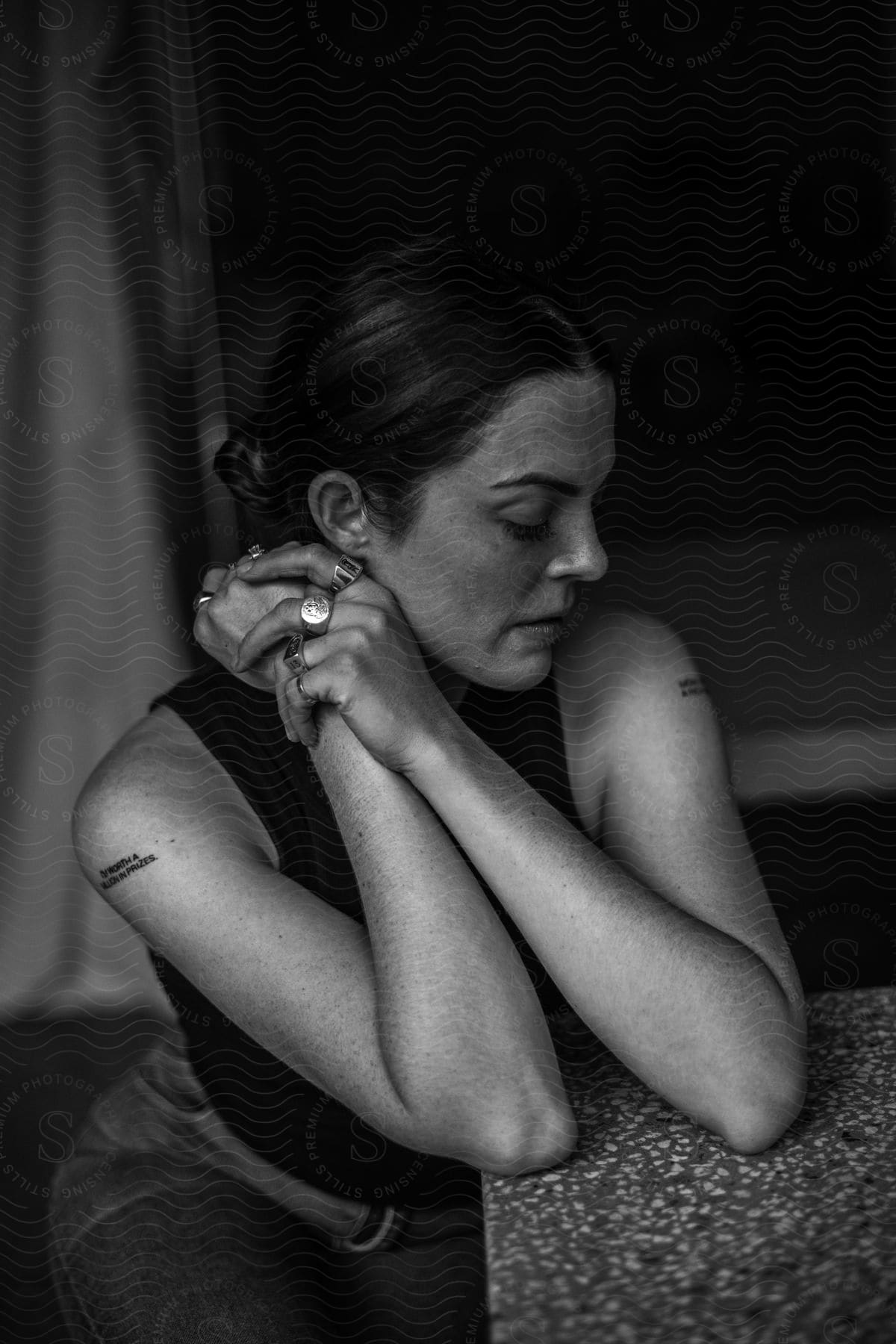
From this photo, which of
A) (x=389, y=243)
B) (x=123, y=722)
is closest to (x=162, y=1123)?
(x=123, y=722)

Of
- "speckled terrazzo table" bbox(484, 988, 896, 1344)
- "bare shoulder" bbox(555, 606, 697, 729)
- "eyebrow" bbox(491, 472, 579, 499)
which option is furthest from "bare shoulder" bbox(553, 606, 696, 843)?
"speckled terrazzo table" bbox(484, 988, 896, 1344)

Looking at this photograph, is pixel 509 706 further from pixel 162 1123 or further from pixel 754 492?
pixel 162 1123

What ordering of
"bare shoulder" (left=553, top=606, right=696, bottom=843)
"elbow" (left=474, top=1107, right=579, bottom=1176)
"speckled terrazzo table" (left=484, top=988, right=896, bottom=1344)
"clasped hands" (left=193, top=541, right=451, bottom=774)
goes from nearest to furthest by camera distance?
"speckled terrazzo table" (left=484, top=988, right=896, bottom=1344) < "elbow" (left=474, top=1107, right=579, bottom=1176) < "clasped hands" (left=193, top=541, right=451, bottom=774) < "bare shoulder" (left=553, top=606, right=696, bottom=843)

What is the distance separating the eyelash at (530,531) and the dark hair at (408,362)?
0.05 metres

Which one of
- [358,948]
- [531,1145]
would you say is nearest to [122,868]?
[358,948]

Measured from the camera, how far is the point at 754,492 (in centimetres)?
76

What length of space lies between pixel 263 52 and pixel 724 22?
11.9 inches

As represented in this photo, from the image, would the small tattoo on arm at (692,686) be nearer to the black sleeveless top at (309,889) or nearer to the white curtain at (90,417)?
the black sleeveless top at (309,889)

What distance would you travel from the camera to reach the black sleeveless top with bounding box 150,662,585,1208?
1.93ft

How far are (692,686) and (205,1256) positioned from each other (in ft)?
1.47

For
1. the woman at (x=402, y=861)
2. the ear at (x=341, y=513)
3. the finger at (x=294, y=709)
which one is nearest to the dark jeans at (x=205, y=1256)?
the woman at (x=402, y=861)

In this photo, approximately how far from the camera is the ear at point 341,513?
2.19 ft

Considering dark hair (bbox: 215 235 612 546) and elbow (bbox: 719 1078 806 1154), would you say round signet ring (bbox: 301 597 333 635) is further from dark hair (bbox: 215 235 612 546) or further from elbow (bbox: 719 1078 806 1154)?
elbow (bbox: 719 1078 806 1154)

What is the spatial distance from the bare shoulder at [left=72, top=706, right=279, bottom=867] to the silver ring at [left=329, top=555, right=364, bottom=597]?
13 centimetres
